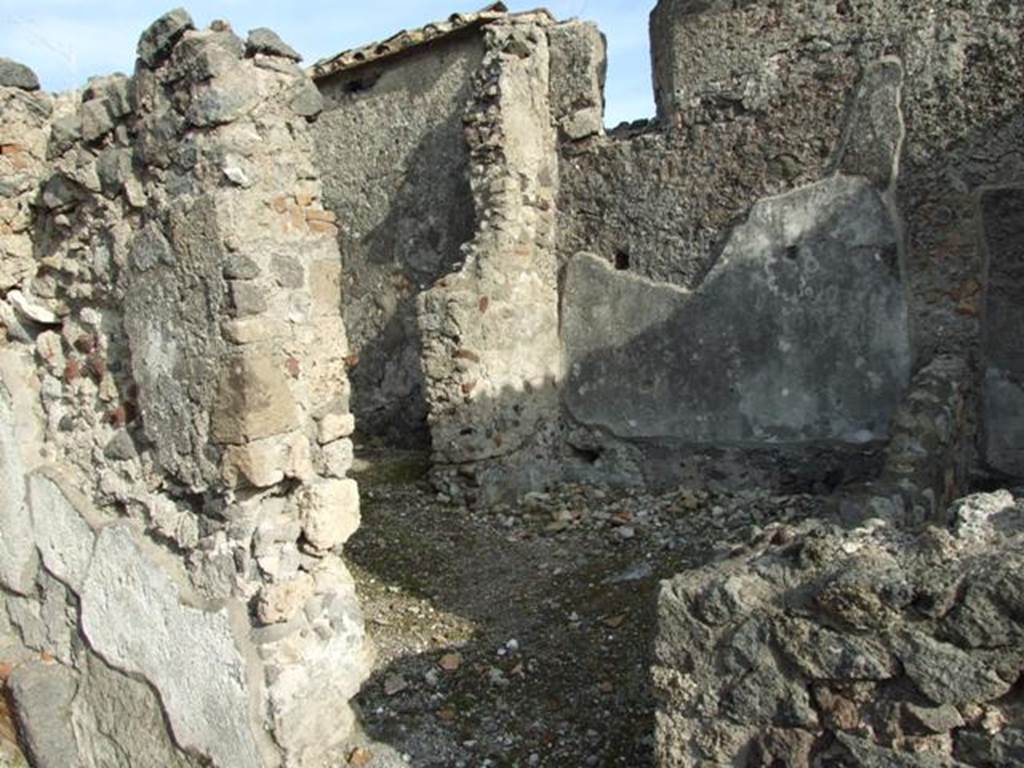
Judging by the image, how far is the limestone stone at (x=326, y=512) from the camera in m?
2.79

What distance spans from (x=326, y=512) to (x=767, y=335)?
3185mm

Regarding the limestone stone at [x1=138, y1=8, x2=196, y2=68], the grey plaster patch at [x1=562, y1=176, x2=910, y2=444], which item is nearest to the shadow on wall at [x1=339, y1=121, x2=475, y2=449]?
the grey plaster patch at [x1=562, y1=176, x2=910, y2=444]

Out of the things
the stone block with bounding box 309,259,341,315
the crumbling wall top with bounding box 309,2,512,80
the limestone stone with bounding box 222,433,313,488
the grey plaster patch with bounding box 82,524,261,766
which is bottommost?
the grey plaster patch with bounding box 82,524,261,766

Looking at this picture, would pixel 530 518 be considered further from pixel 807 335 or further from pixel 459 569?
pixel 807 335

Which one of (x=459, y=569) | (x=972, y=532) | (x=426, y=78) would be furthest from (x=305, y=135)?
(x=426, y=78)

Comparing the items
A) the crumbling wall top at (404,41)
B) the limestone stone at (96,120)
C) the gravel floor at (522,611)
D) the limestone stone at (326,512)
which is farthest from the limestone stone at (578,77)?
the limestone stone at (326,512)

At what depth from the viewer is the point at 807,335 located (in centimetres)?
514

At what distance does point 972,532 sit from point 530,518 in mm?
3538

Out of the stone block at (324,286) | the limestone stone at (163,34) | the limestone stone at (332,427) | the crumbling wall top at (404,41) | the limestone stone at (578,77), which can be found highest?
the crumbling wall top at (404,41)

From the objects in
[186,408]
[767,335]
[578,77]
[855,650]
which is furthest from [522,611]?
[578,77]

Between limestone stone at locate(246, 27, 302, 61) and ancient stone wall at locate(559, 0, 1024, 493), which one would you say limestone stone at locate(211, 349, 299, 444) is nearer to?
limestone stone at locate(246, 27, 302, 61)

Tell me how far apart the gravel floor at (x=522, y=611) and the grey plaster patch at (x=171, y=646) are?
41cm

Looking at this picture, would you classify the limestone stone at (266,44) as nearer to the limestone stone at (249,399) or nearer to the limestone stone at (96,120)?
the limestone stone at (96,120)

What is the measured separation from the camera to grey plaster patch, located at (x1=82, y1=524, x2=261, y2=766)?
9.02 feet
